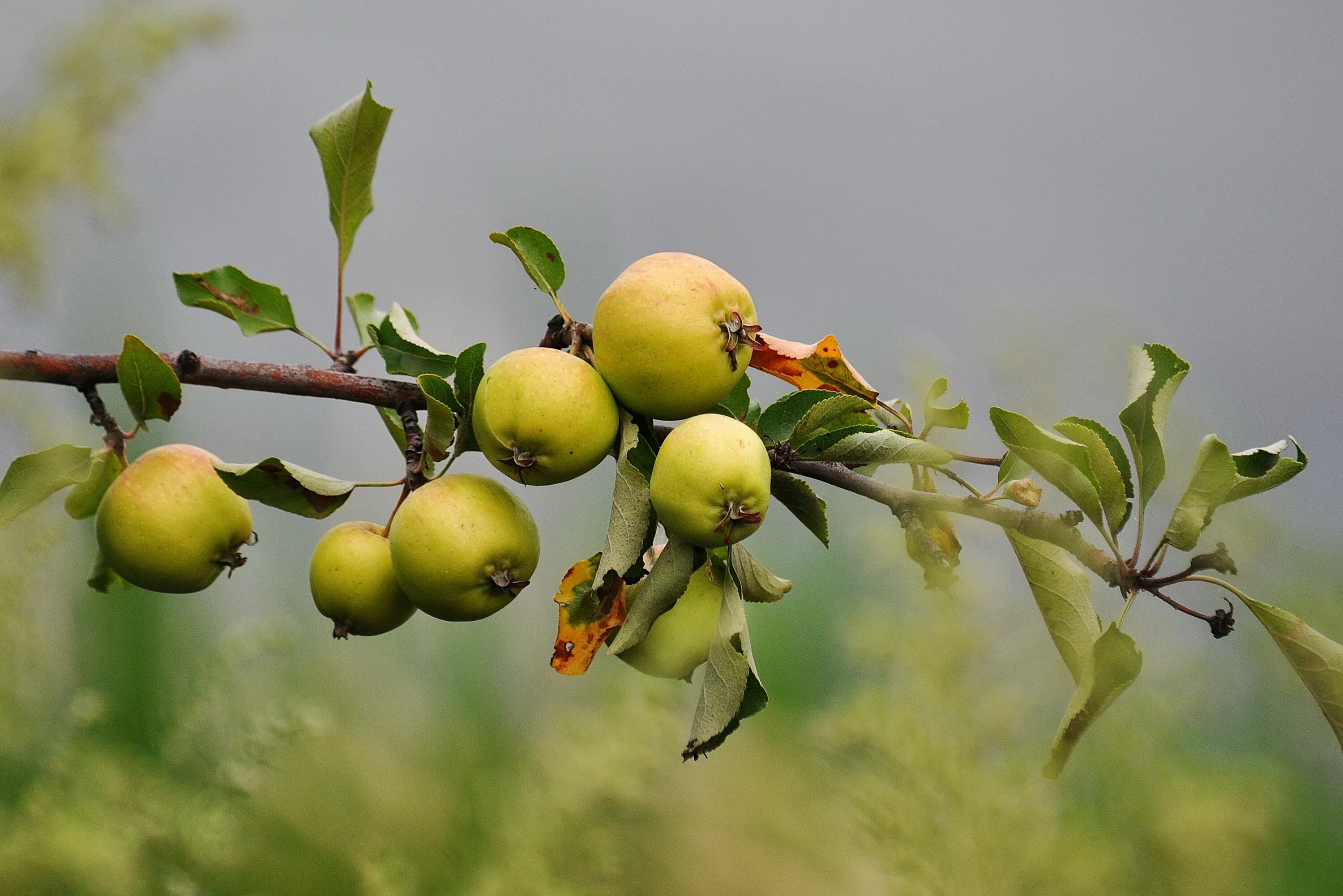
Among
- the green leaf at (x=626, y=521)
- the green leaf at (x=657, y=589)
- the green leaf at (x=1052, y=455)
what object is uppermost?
the green leaf at (x=1052, y=455)

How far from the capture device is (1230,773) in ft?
4.40

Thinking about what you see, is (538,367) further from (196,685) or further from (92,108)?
(92,108)

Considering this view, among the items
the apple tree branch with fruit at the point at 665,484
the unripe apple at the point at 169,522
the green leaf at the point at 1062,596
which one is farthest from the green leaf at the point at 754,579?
the unripe apple at the point at 169,522

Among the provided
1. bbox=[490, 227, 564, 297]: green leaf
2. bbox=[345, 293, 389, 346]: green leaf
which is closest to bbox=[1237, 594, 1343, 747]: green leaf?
bbox=[490, 227, 564, 297]: green leaf

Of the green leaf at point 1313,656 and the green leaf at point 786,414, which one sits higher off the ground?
the green leaf at point 786,414

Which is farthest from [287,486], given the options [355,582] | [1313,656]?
[1313,656]

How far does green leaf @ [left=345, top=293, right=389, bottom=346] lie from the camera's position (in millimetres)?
662

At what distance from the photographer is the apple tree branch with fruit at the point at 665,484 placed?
43 centimetres

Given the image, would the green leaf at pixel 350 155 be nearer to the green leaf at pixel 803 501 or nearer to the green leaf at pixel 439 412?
the green leaf at pixel 439 412

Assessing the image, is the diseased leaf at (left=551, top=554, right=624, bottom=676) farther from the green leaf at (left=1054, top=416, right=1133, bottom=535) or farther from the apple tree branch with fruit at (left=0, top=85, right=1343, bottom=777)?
the green leaf at (left=1054, top=416, right=1133, bottom=535)

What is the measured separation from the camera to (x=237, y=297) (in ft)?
2.07

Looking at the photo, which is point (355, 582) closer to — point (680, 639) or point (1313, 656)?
point (680, 639)

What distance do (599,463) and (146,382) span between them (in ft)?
0.79

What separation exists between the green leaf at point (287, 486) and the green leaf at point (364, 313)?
0.17 m
